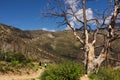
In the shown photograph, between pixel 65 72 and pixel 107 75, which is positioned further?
pixel 107 75

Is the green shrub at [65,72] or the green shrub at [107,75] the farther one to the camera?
the green shrub at [107,75]

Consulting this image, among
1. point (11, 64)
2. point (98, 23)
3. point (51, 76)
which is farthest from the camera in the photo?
point (11, 64)

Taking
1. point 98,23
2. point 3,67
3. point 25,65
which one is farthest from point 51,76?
point 25,65

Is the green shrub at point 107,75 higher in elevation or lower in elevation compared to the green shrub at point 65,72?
lower

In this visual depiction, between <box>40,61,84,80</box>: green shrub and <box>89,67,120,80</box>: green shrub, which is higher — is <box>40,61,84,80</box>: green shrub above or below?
above

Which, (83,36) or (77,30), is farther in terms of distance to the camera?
(77,30)

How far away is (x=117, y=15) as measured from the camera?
19.1m

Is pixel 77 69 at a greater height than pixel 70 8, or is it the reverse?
pixel 70 8

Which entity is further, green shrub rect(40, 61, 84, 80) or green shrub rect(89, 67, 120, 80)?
green shrub rect(89, 67, 120, 80)

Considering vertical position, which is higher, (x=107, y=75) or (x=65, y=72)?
(x=65, y=72)

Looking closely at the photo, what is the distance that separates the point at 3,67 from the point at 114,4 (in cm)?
1011

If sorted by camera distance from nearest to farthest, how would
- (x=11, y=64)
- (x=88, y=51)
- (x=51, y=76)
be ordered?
1. (x=51, y=76)
2. (x=88, y=51)
3. (x=11, y=64)

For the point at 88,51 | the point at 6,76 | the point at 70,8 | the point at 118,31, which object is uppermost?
the point at 70,8

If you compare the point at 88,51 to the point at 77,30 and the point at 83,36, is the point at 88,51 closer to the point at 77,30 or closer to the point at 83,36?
the point at 83,36
